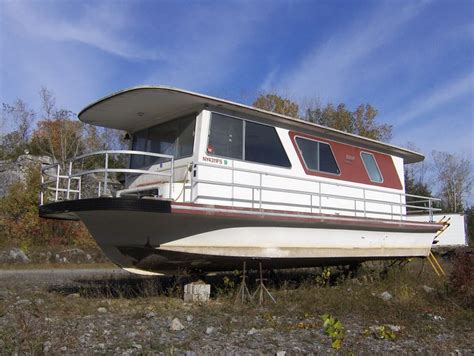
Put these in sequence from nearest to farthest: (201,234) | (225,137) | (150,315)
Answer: (150,315) < (201,234) < (225,137)

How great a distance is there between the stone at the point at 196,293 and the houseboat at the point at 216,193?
15.4 inches

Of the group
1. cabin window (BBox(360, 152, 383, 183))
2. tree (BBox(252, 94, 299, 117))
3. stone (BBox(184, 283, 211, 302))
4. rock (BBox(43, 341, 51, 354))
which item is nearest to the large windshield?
stone (BBox(184, 283, 211, 302))

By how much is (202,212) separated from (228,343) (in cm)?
233

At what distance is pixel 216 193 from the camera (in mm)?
8672

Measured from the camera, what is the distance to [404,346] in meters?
5.96

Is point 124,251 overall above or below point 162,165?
below

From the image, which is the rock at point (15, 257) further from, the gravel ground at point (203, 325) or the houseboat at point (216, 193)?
the houseboat at point (216, 193)

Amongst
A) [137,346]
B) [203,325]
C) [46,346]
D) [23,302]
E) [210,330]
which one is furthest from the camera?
[23,302]

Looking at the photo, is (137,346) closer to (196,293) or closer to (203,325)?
(203,325)

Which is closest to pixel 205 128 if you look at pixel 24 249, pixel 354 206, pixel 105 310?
pixel 105 310

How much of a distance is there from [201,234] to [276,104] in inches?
1158

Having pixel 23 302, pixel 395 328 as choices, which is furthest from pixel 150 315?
pixel 395 328

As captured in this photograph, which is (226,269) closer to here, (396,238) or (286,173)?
(286,173)

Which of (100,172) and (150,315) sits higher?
(100,172)
